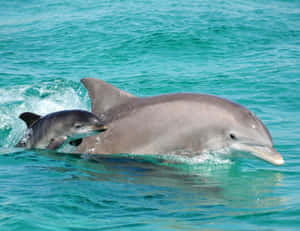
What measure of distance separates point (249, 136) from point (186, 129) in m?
0.95

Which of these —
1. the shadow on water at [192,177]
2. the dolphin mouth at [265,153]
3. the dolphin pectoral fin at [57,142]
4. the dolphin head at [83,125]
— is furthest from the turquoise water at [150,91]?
the dolphin head at [83,125]

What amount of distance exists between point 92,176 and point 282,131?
4.82 meters

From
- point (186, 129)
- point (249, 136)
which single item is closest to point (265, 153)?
point (249, 136)

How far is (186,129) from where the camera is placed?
24.1ft

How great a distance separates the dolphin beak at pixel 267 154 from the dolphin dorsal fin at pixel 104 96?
2.24 meters

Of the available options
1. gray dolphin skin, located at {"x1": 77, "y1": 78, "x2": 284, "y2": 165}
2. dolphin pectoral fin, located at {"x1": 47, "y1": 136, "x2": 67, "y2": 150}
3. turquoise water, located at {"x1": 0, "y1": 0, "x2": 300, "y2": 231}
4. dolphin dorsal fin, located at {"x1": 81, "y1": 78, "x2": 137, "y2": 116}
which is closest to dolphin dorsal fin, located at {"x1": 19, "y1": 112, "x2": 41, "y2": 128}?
turquoise water, located at {"x1": 0, "y1": 0, "x2": 300, "y2": 231}

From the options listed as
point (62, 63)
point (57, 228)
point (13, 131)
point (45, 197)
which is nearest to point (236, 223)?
point (57, 228)

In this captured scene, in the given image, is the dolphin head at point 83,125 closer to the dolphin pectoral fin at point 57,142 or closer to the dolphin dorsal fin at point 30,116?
the dolphin pectoral fin at point 57,142

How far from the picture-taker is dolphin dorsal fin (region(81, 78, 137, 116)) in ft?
26.5

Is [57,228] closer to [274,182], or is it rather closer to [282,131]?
[274,182]

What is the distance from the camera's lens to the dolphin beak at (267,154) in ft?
22.6

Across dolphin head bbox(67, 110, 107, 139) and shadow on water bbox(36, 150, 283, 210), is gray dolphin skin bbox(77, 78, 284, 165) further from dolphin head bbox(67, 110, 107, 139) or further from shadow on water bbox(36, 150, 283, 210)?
dolphin head bbox(67, 110, 107, 139)

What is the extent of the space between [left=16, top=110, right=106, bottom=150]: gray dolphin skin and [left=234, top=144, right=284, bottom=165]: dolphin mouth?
87.0 inches

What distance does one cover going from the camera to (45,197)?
5836 millimetres
